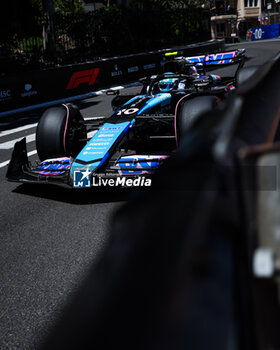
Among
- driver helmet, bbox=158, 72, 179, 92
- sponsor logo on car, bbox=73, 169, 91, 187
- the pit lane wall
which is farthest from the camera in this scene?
the pit lane wall

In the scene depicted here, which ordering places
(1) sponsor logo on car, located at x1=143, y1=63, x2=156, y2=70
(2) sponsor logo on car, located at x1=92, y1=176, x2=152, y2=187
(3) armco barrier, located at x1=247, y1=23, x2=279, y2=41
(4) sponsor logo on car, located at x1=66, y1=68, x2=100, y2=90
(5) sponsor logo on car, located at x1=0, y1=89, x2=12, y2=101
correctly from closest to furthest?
(2) sponsor logo on car, located at x1=92, y1=176, x2=152, y2=187
(5) sponsor logo on car, located at x1=0, y1=89, x2=12, y2=101
(4) sponsor logo on car, located at x1=66, y1=68, x2=100, y2=90
(1) sponsor logo on car, located at x1=143, y1=63, x2=156, y2=70
(3) armco barrier, located at x1=247, y1=23, x2=279, y2=41

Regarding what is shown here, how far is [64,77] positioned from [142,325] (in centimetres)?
1223

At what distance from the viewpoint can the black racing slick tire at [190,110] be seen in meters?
4.52

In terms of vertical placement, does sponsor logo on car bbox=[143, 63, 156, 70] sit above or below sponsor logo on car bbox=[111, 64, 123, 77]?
below

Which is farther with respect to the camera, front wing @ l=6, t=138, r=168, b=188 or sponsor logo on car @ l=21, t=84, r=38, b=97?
sponsor logo on car @ l=21, t=84, r=38, b=97

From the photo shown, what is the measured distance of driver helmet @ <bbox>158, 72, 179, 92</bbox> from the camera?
6582mm

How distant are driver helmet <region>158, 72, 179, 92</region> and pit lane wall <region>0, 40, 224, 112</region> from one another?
4729mm

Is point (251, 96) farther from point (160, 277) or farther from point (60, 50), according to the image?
point (60, 50)

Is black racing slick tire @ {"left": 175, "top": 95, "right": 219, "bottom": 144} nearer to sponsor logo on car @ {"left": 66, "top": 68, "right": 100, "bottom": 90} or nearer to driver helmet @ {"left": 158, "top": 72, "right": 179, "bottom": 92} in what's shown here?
driver helmet @ {"left": 158, "top": 72, "right": 179, "bottom": 92}

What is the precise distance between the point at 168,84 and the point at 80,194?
2.65 meters

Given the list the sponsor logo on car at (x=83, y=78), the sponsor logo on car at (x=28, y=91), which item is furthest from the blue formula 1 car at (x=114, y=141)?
the sponsor logo on car at (x=83, y=78)

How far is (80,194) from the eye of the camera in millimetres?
4672

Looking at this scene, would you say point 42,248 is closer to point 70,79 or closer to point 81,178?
point 81,178

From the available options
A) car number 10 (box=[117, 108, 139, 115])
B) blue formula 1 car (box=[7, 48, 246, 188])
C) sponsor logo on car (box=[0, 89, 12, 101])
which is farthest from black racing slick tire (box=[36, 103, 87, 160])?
sponsor logo on car (box=[0, 89, 12, 101])
